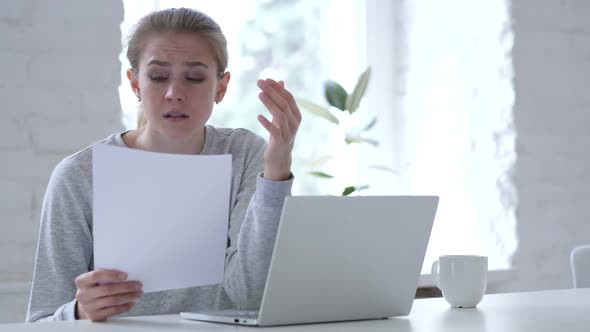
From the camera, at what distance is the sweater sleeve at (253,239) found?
4.04ft

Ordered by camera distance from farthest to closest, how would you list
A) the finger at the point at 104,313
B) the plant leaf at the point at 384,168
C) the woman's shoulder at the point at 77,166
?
the plant leaf at the point at 384,168, the woman's shoulder at the point at 77,166, the finger at the point at 104,313

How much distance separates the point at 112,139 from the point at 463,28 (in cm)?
186

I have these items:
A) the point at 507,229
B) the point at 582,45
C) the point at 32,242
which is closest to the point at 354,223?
the point at 32,242

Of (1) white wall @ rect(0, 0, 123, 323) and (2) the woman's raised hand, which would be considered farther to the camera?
(1) white wall @ rect(0, 0, 123, 323)

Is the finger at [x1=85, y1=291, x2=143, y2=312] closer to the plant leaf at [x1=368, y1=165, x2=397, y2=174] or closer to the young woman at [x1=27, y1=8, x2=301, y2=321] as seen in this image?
the young woman at [x1=27, y1=8, x2=301, y2=321]

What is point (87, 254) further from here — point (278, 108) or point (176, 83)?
point (278, 108)

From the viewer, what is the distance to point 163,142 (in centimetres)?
164

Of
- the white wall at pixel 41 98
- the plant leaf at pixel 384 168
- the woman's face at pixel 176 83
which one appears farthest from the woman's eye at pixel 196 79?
the plant leaf at pixel 384 168

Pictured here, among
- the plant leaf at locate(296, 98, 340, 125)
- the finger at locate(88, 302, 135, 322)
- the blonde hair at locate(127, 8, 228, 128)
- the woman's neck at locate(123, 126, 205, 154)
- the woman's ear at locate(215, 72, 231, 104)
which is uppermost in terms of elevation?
the blonde hair at locate(127, 8, 228, 128)

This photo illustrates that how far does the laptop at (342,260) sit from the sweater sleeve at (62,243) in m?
0.44

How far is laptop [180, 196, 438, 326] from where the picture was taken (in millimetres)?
971

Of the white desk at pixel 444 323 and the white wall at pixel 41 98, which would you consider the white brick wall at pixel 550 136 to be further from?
the white desk at pixel 444 323

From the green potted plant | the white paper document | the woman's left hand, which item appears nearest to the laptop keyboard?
the white paper document

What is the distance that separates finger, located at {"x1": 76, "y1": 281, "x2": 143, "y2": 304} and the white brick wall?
211 centimetres
